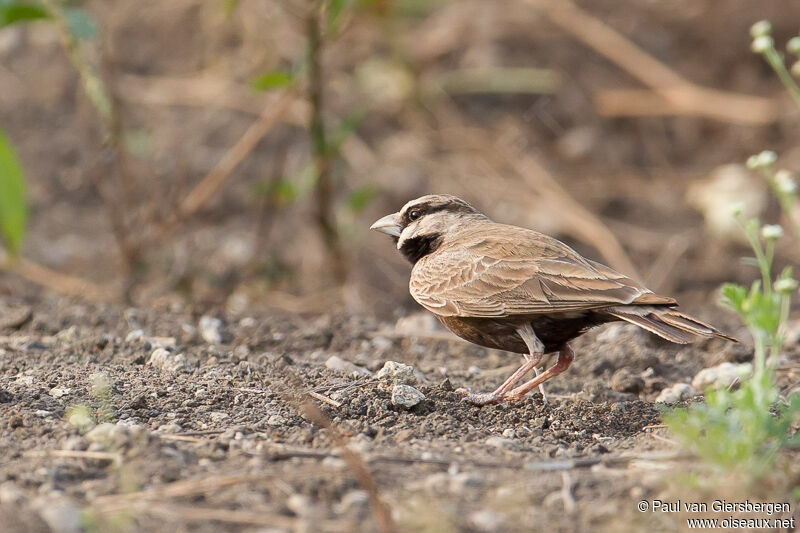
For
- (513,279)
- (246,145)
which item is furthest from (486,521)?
(246,145)

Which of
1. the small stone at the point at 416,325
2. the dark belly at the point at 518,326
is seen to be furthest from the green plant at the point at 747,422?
the small stone at the point at 416,325

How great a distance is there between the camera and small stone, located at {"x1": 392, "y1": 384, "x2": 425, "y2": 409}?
Answer: 13.9 ft

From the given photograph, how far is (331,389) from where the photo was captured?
446 cm

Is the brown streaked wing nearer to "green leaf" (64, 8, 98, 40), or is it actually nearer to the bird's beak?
the bird's beak

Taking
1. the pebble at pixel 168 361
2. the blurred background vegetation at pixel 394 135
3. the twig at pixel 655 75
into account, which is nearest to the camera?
the pebble at pixel 168 361

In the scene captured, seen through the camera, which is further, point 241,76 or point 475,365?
point 241,76

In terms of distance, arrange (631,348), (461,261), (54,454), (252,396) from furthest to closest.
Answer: (631,348)
(461,261)
(252,396)
(54,454)

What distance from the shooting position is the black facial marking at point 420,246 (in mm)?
5648

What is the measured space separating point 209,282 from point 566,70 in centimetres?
502

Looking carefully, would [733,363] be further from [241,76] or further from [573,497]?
[241,76]

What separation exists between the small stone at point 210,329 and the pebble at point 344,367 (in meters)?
0.81

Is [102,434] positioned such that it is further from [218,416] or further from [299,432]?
[299,432]

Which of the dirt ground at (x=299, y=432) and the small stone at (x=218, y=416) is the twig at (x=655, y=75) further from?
the small stone at (x=218, y=416)

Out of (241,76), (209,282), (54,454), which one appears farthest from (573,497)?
(241,76)
